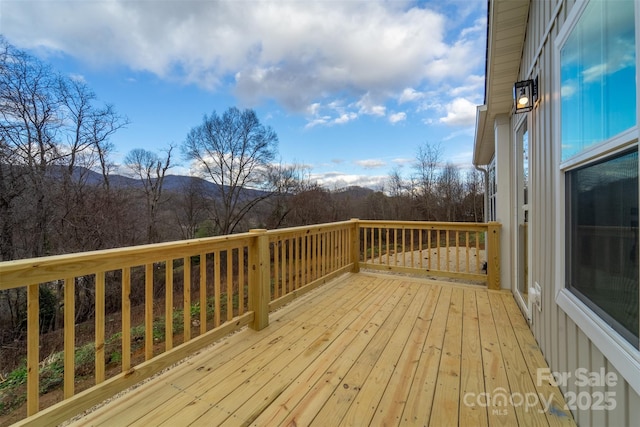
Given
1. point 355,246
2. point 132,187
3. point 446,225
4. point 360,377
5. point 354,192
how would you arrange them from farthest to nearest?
1. point 354,192
2. point 132,187
3. point 355,246
4. point 446,225
5. point 360,377

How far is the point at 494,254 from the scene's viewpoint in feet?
12.1

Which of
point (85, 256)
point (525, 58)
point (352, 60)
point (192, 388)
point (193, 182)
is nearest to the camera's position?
point (85, 256)

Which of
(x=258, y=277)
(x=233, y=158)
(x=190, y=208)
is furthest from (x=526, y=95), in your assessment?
(x=190, y=208)

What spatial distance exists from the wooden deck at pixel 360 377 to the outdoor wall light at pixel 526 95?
2010 millimetres

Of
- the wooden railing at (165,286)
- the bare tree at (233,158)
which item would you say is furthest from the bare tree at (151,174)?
the wooden railing at (165,286)

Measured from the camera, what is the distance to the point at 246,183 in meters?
15.6

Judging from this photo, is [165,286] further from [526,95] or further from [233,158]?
[233,158]

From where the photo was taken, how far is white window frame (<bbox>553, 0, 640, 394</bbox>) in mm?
939

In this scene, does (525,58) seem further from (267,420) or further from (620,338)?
(267,420)

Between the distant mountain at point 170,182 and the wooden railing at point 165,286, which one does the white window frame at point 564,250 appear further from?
the distant mountain at point 170,182

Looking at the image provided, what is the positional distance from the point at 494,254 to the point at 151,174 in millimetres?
14200

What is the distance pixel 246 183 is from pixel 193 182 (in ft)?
9.32

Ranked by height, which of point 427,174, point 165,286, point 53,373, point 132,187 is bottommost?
point 53,373

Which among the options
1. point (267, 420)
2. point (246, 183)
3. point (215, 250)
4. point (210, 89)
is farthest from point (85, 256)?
point (246, 183)
